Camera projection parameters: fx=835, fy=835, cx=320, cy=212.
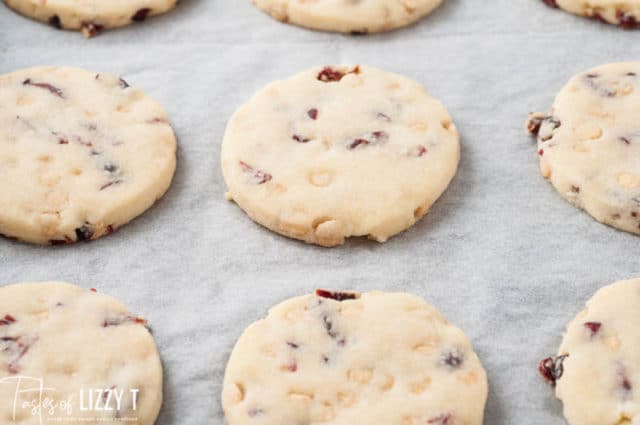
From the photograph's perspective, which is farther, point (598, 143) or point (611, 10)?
point (611, 10)

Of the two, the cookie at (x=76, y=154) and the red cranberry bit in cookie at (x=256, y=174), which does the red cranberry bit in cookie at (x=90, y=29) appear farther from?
the red cranberry bit in cookie at (x=256, y=174)

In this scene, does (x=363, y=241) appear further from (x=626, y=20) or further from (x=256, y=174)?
(x=626, y=20)

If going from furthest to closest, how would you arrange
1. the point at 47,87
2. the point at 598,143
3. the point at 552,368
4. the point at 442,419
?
the point at 47,87, the point at 598,143, the point at 552,368, the point at 442,419

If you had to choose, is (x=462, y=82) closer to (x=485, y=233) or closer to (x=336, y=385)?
(x=485, y=233)

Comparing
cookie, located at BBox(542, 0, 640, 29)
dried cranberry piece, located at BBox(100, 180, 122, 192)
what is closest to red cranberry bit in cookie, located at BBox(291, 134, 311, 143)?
dried cranberry piece, located at BBox(100, 180, 122, 192)

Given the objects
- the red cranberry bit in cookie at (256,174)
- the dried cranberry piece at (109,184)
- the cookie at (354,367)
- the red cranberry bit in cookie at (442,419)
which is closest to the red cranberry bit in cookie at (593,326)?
the cookie at (354,367)

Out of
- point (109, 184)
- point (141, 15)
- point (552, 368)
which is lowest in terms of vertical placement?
point (552, 368)

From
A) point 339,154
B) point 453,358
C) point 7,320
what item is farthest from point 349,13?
point 7,320

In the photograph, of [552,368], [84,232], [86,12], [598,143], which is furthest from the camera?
[86,12]
